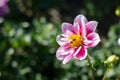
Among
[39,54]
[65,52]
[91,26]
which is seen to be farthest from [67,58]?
[39,54]

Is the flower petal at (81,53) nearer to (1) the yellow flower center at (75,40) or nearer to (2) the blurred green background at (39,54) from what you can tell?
(1) the yellow flower center at (75,40)

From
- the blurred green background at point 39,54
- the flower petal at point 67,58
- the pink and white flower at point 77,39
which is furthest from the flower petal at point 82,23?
the blurred green background at point 39,54

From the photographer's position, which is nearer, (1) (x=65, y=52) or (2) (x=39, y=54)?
(1) (x=65, y=52)

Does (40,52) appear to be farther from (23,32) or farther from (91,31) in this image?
(91,31)

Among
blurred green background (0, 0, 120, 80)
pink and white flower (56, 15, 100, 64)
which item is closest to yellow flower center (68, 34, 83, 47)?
pink and white flower (56, 15, 100, 64)

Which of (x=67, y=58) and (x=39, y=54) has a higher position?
(x=39, y=54)

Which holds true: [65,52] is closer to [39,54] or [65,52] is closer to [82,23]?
[82,23]
